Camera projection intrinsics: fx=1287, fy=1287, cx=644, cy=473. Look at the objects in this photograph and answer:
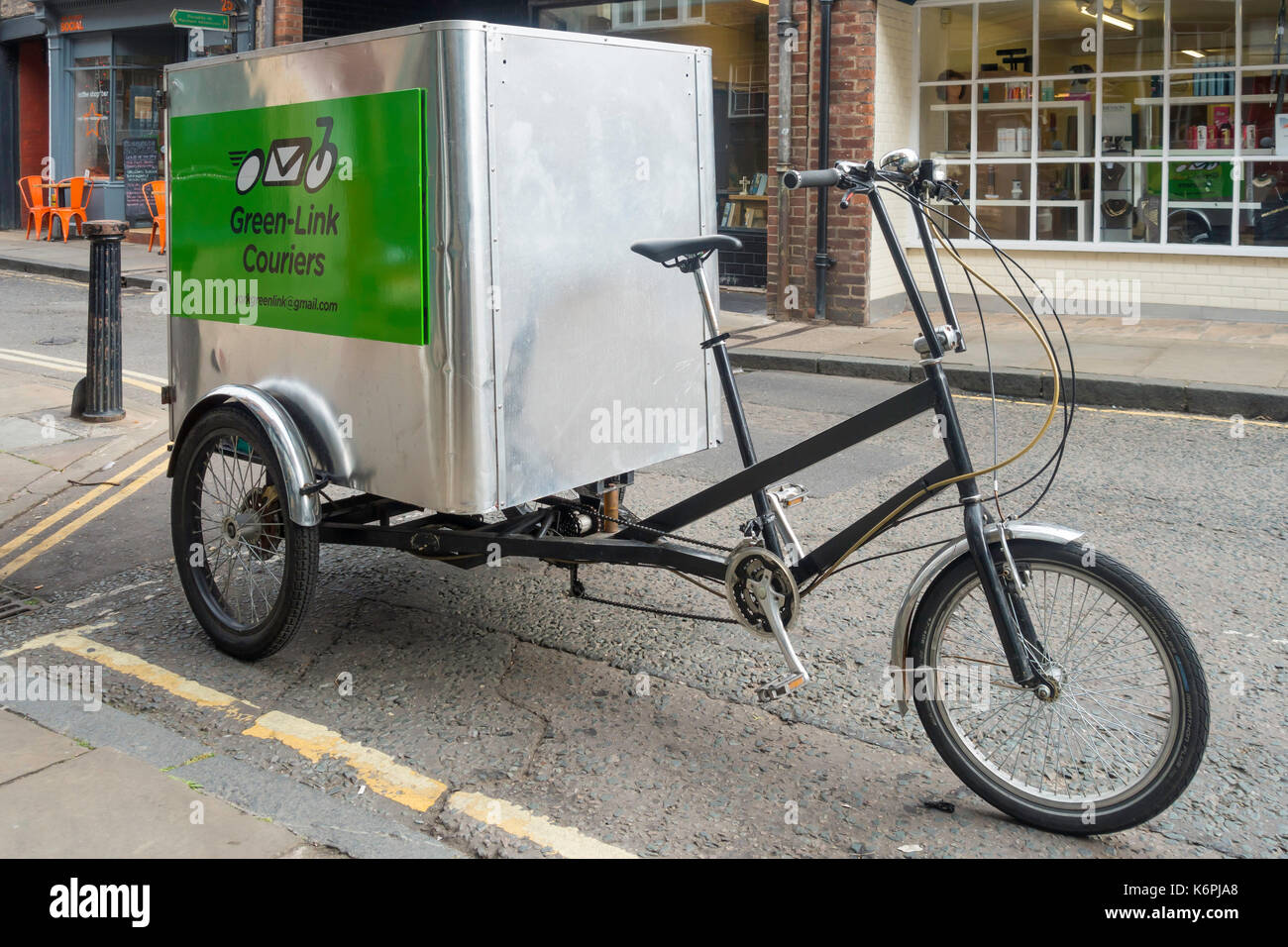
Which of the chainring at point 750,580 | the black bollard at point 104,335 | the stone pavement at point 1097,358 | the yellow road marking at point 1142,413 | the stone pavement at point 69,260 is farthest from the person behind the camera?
the stone pavement at point 69,260

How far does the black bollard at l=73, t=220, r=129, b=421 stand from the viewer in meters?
8.00

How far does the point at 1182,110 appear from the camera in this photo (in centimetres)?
1216

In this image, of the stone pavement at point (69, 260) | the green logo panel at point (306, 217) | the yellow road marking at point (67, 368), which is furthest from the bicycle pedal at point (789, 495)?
the stone pavement at point (69, 260)

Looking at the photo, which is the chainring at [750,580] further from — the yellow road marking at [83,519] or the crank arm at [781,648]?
the yellow road marking at [83,519]

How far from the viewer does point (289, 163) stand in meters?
4.21

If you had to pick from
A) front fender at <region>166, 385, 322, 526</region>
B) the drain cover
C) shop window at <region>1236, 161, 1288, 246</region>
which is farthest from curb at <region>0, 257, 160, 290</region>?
front fender at <region>166, 385, 322, 526</region>

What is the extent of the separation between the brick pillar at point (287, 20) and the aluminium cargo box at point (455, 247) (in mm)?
12901

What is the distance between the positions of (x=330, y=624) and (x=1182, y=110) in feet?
34.2

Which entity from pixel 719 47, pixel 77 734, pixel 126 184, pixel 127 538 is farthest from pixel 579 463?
pixel 126 184

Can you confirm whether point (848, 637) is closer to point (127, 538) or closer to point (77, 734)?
point (77, 734)

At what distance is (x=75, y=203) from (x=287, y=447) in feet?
64.1

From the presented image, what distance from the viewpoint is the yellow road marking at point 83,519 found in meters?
5.61

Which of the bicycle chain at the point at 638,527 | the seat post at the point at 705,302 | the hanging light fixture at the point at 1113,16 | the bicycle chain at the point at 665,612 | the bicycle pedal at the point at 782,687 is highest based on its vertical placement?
the hanging light fixture at the point at 1113,16
